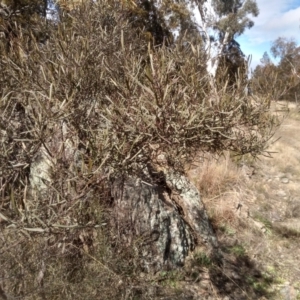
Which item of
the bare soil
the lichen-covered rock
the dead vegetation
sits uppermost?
the dead vegetation

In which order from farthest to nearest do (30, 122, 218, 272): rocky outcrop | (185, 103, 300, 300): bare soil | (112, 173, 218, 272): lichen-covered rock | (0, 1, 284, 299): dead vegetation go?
1. (185, 103, 300, 300): bare soil
2. (112, 173, 218, 272): lichen-covered rock
3. (30, 122, 218, 272): rocky outcrop
4. (0, 1, 284, 299): dead vegetation

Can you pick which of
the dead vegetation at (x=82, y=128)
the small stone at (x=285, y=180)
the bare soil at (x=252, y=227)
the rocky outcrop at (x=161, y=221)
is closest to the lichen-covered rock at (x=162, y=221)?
the rocky outcrop at (x=161, y=221)

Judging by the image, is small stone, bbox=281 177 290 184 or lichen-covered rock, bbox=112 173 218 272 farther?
small stone, bbox=281 177 290 184

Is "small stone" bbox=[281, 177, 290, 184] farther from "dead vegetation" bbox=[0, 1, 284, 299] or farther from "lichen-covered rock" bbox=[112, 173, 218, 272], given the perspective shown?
"dead vegetation" bbox=[0, 1, 284, 299]

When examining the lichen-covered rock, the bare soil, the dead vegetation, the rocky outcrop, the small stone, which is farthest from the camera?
the small stone

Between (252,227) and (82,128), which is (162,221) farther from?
(82,128)

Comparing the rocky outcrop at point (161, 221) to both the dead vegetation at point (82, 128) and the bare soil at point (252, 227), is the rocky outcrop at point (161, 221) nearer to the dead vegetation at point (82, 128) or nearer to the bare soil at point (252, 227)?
the bare soil at point (252, 227)

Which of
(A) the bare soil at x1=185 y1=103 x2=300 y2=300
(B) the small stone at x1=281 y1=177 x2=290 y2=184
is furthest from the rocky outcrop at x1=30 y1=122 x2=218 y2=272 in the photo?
(B) the small stone at x1=281 y1=177 x2=290 y2=184

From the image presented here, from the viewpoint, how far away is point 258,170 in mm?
8898

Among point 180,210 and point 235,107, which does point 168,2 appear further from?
point 235,107

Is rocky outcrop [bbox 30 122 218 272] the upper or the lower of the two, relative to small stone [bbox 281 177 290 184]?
upper

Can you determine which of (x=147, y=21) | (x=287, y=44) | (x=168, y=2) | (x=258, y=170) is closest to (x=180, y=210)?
(x=258, y=170)

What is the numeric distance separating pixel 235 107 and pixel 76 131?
0.99 metres

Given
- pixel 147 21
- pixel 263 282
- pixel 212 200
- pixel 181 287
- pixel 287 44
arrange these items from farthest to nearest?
pixel 287 44 < pixel 147 21 < pixel 212 200 < pixel 263 282 < pixel 181 287
